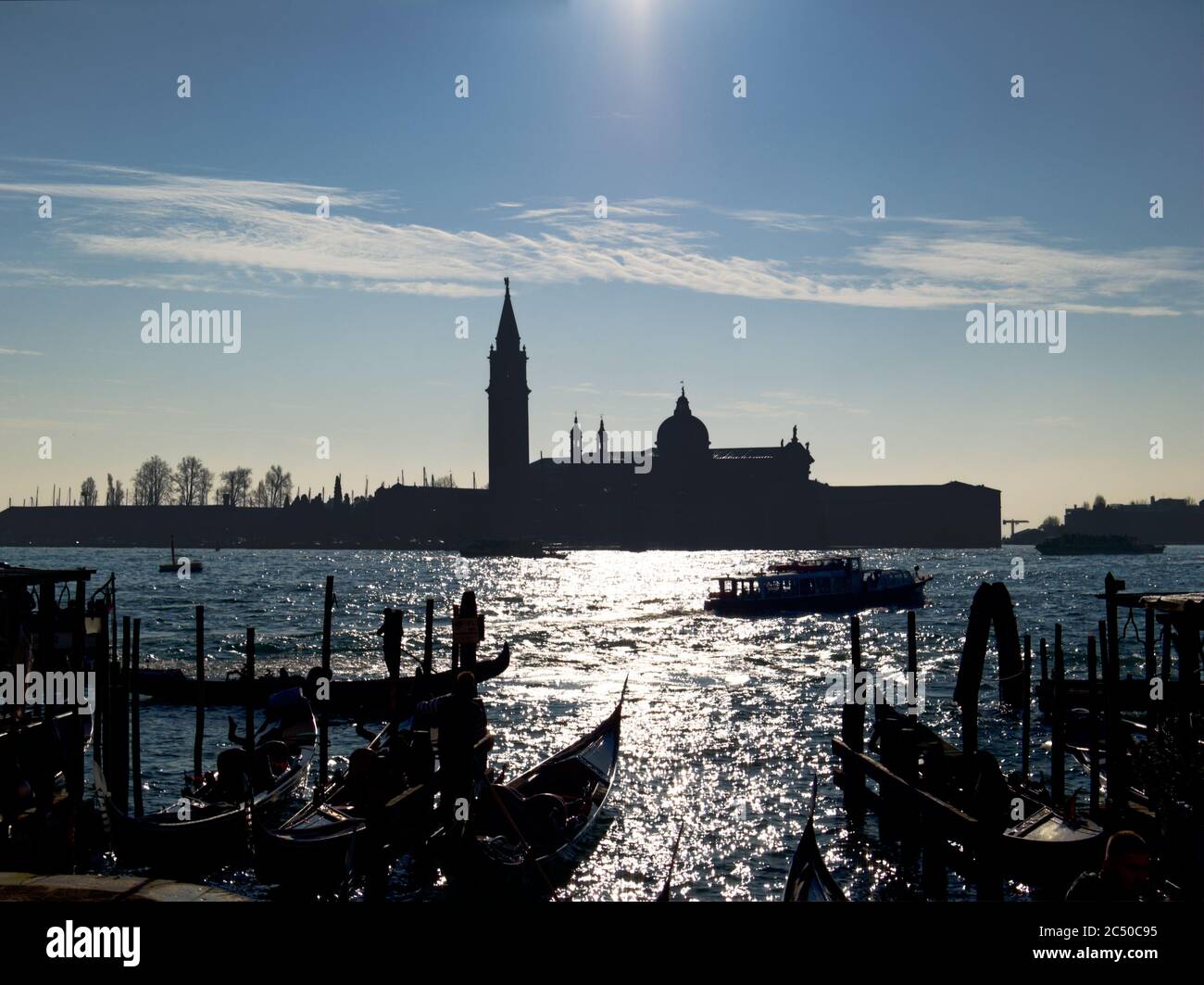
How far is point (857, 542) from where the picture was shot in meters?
157

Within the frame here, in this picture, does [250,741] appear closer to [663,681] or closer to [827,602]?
[663,681]

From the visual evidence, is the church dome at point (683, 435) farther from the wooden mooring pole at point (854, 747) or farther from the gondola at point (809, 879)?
the gondola at point (809, 879)

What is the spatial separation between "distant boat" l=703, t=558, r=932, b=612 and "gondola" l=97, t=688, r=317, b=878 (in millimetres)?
45550

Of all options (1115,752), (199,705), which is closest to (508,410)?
(199,705)

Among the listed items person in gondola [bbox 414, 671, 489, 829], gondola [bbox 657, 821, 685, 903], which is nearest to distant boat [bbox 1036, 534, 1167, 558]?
gondola [bbox 657, 821, 685, 903]

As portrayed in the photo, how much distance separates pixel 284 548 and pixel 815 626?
132956 millimetres

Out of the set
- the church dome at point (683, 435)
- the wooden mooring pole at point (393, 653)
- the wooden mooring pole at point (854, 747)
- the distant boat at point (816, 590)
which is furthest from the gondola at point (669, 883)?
the church dome at point (683, 435)

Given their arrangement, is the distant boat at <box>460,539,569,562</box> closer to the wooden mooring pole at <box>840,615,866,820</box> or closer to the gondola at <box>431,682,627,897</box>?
the gondola at <box>431,682,627,897</box>

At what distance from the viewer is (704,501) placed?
486 ft

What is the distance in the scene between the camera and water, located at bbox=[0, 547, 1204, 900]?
16.2 m

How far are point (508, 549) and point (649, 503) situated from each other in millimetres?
19961
